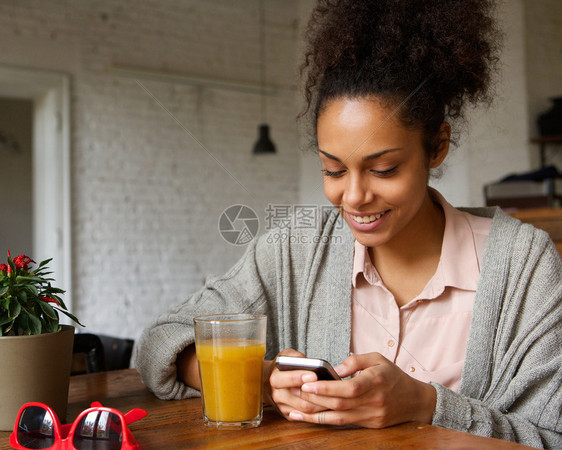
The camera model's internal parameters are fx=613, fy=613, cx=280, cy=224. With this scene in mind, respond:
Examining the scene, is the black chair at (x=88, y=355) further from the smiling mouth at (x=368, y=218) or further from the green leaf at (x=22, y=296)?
the smiling mouth at (x=368, y=218)

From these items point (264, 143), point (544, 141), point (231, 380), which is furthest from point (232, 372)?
point (544, 141)

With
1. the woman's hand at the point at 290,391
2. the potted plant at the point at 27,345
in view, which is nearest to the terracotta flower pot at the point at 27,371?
the potted plant at the point at 27,345

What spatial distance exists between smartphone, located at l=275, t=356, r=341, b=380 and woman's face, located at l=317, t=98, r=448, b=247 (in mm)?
335

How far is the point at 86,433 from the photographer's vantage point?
0.69 m

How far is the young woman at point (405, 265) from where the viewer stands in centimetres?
101

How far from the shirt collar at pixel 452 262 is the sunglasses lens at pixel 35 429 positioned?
0.66 metres

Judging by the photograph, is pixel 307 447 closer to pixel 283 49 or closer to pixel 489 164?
pixel 489 164

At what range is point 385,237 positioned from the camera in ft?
3.69

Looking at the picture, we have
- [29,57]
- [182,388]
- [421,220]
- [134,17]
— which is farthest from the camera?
[134,17]

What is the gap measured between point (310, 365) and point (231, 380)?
0.11 metres

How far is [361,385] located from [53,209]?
150 inches

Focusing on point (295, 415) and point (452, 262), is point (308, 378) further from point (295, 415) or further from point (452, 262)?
point (452, 262)

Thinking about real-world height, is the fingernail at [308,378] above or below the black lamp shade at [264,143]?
below

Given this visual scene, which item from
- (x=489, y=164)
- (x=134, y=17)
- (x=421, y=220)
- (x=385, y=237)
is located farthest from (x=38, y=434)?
(x=489, y=164)
